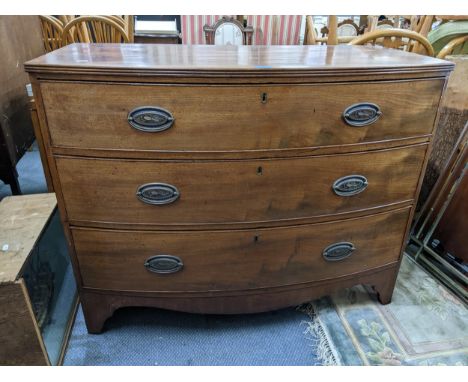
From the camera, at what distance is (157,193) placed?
3.09ft

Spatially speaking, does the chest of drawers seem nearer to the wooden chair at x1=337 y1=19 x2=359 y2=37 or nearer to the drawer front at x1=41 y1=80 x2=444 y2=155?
the drawer front at x1=41 y1=80 x2=444 y2=155

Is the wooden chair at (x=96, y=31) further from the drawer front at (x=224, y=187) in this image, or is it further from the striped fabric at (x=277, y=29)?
the striped fabric at (x=277, y=29)

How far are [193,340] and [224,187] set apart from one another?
0.60 meters

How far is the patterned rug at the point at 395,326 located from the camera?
118 centimetres

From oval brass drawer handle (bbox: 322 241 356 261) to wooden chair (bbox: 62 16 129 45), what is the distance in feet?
4.30

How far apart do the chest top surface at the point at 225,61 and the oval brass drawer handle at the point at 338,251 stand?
1.73 ft

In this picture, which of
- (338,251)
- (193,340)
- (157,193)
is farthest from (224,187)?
(193,340)

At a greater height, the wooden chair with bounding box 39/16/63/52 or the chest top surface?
the chest top surface

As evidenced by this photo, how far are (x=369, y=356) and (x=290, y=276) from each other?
1.25 ft

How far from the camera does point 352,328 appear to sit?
1280 mm

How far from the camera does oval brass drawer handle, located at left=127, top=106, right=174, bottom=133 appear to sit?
84 cm

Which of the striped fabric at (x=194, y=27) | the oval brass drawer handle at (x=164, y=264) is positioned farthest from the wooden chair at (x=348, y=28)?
the oval brass drawer handle at (x=164, y=264)

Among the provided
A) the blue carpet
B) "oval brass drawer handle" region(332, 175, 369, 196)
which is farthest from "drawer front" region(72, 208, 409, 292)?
the blue carpet
